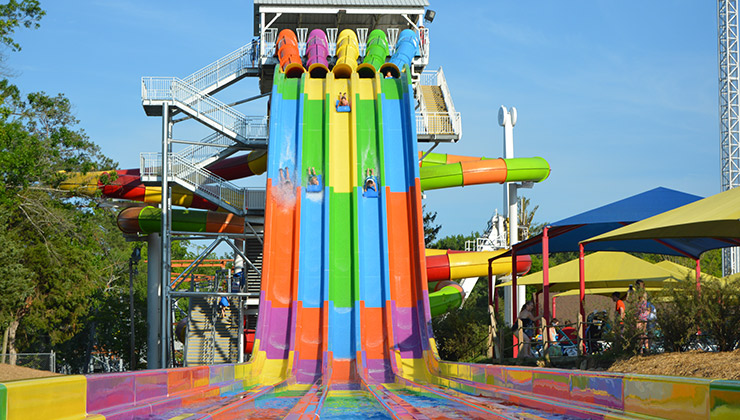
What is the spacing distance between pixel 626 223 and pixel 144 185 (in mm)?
15574

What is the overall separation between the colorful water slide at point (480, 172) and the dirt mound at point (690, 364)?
1321 cm

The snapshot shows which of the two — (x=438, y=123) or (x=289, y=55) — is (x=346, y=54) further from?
(x=438, y=123)

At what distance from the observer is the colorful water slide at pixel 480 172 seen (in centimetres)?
2325

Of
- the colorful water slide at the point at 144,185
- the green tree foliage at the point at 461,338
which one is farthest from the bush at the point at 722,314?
the colorful water slide at the point at 144,185

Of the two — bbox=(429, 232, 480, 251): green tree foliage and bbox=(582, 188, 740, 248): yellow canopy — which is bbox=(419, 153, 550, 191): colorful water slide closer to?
bbox=(582, 188, 740, 248): yellow canopy

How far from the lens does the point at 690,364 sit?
343 inches

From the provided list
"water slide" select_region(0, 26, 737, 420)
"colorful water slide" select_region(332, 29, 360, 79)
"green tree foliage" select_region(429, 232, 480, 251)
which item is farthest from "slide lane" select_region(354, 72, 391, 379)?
"green tree foliage" select_region(429, 232, 480, 251)

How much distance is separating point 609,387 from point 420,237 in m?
10.9

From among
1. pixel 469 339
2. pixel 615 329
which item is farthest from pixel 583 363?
pixel 469 339

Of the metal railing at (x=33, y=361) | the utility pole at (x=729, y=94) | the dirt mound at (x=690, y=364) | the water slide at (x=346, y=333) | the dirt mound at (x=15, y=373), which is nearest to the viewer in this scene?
the water slide at (x=346, y=333)

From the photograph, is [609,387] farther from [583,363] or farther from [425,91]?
[425,91]

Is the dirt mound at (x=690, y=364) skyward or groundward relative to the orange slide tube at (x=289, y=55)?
groundward

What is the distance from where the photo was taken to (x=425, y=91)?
2462 centimetres

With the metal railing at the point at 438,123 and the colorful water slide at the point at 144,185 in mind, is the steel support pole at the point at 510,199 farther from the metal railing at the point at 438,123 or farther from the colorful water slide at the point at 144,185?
the colorful water slide at the point at 144,185
